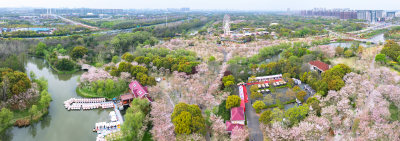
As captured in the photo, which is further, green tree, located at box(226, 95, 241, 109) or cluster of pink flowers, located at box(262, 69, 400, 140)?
green tree, located at box(226, 95, 241, 109)

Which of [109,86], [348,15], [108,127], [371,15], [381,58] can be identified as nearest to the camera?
[108,127]

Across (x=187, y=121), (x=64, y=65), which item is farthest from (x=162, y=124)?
(x=64, y=65)

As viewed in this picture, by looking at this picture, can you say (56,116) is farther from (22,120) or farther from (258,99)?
(258,99)

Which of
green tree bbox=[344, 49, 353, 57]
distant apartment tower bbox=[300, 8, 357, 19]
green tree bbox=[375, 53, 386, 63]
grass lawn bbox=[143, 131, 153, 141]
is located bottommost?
grass lawn bbox=[143, 131, 153, 141]

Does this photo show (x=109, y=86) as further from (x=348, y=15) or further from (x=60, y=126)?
(x=348, y=15)

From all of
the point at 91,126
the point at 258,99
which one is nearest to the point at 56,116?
the point at 91,126

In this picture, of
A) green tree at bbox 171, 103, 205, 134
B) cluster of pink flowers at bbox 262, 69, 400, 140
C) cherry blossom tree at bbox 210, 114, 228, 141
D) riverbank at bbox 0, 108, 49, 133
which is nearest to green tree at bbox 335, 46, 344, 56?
cluster of pink flowers at bbox 262, 69, 400, 140

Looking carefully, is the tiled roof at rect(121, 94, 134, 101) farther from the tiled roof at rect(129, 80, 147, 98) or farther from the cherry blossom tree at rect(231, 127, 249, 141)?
the cherry blossom tree at rect(231, 127, 249, 141)

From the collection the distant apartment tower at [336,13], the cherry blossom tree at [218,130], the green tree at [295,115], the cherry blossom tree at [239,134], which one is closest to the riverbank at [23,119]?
the cherry blossom tree at [218,130]
